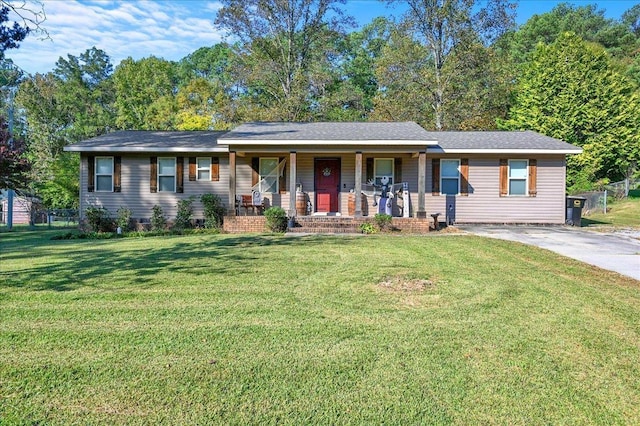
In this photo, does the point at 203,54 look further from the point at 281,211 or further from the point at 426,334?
the point at 426,334

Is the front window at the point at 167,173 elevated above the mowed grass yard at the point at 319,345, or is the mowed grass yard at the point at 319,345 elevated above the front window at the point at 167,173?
the front window at the point at 167,173

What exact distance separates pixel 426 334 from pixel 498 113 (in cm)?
2595

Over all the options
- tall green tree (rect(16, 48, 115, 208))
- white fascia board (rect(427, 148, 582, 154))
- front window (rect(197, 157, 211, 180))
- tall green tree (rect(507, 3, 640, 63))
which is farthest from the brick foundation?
tall green tree (rect(507, 3, 640, 63))

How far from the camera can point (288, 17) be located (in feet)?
78.4

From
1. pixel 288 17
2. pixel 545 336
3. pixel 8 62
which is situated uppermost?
pixel 288 17

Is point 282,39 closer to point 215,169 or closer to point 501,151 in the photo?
point 215,169

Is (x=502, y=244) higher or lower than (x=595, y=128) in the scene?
lower

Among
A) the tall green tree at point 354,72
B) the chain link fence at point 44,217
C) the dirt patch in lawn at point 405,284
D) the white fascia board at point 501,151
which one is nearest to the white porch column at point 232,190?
the white fascia board at point 501,151

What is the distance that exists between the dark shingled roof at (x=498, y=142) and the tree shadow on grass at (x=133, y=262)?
6543 millimetres

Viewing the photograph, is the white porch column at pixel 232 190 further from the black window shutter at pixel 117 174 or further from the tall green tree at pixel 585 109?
the tall green tree at pixel 585 109

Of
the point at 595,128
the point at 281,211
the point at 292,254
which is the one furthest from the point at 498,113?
the point at 292,254

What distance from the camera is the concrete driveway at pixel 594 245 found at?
6.93 m

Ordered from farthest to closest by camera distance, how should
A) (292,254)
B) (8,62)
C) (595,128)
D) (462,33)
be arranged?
(595,128)
(462,33)
(292,254)
(8,62)

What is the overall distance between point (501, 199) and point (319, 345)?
12222 mm
